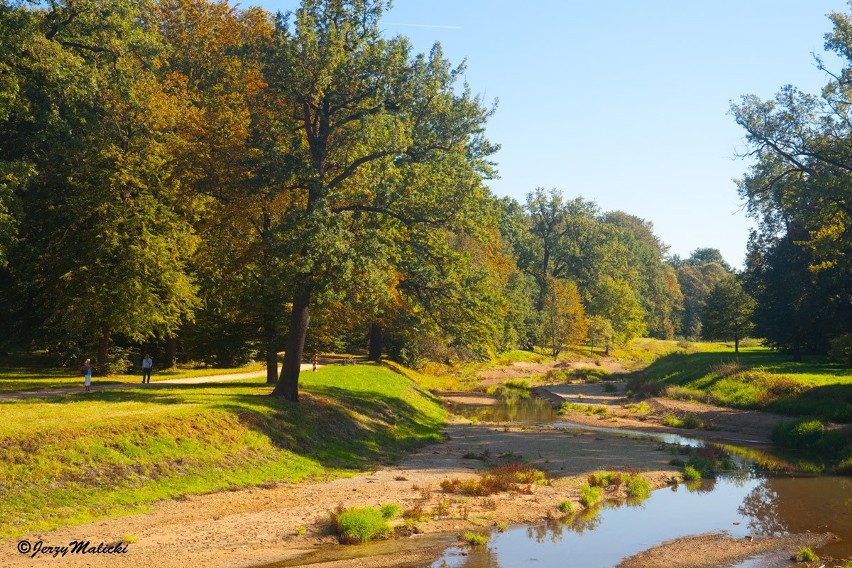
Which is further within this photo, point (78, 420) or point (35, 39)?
point (35, 39)

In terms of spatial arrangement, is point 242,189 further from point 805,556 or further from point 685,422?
point 685,422

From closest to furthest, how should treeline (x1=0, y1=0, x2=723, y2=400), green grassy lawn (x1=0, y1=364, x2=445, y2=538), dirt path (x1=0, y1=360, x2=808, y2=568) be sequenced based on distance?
dirt path (x1=0, y1=360, x2=808, y2=568) < green grassy lawn (x1=0, y1=364, x2=445, y2=538) < treeline (x1=0, y1=0, x2=723, y2=400)

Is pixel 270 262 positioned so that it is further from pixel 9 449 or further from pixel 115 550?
pixel 115 550

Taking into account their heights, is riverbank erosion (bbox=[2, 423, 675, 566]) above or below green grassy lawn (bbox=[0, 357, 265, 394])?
below

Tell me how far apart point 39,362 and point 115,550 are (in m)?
31.2

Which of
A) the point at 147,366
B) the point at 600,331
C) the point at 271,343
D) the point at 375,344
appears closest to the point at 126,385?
the point at 147,366

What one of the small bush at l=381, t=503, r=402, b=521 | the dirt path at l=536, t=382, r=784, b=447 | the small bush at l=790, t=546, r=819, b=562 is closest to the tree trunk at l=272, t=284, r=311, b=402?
the small bush at l=381, t=503, r=402, b=521

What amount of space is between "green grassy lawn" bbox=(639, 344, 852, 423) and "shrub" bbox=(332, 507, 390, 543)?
26644 mm

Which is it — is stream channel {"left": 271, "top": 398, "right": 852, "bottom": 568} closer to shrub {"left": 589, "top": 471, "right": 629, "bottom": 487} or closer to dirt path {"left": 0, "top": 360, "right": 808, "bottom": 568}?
dirt path {"left": 0, "top": 360, "right": 808, "bottom": 568}

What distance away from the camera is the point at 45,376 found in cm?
3425

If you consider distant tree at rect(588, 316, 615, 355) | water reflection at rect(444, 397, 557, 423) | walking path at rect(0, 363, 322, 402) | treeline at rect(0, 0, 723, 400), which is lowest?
water reflection at rect(444, 397, 557, 423)

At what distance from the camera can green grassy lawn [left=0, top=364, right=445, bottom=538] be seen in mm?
16953

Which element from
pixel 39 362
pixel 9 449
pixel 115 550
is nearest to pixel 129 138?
pixel 39 362

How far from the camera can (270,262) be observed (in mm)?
29953
